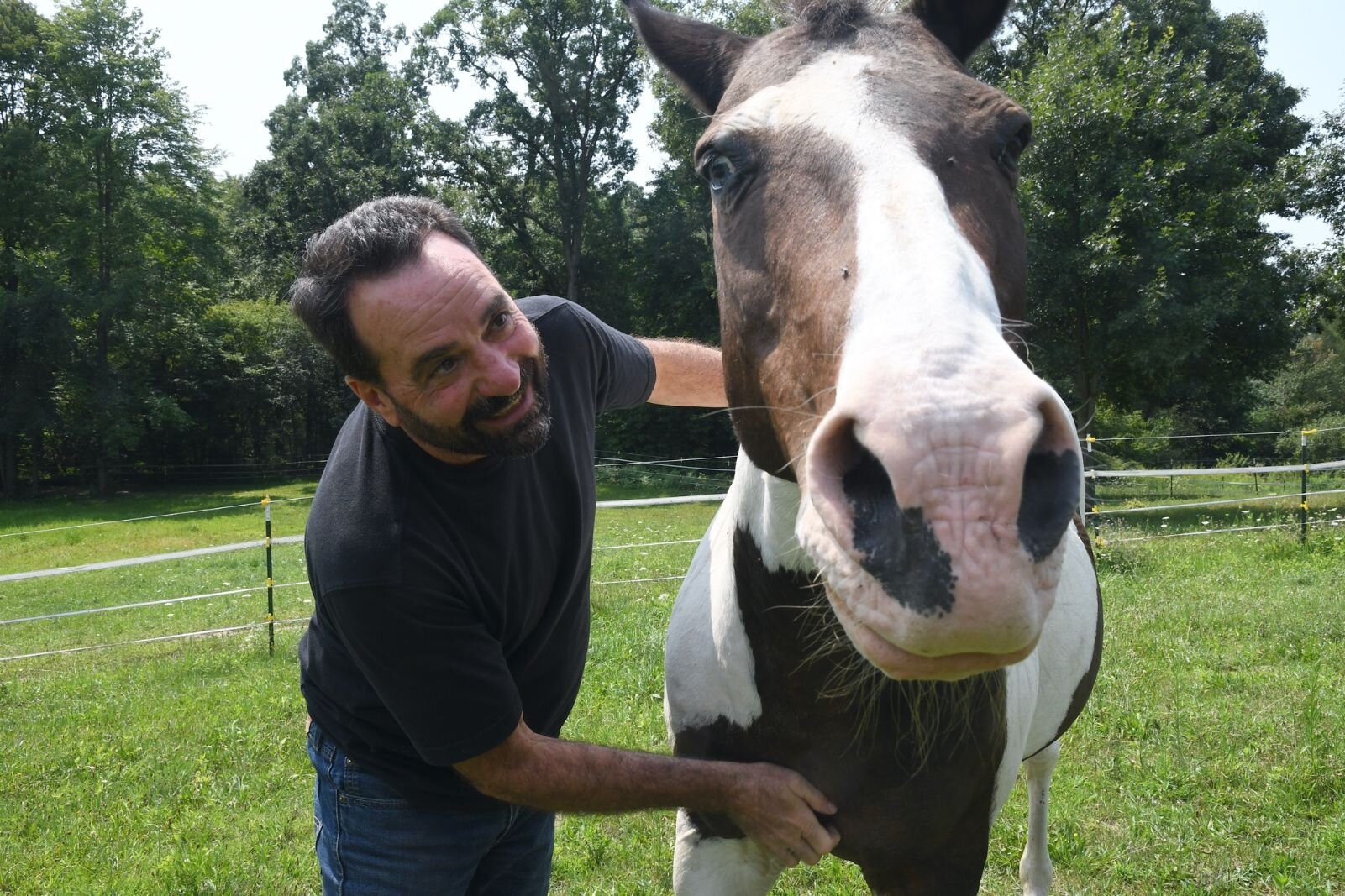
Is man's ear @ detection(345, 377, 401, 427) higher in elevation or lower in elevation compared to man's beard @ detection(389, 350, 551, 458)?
higher

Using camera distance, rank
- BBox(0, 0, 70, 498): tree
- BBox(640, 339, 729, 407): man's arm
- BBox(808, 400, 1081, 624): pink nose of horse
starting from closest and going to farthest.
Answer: BBox(808, 400, 1081, 624): pink nose of horse → BBox(640, 339, 729, 407): man's arm → BBox(0, 0, 70, 498): tree

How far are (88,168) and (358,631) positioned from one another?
33.7m

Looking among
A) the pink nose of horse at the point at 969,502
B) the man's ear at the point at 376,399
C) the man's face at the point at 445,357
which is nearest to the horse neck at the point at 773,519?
the man's face at the point at 445,357

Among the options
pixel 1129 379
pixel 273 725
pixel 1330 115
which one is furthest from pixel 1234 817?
pixel 1330 115

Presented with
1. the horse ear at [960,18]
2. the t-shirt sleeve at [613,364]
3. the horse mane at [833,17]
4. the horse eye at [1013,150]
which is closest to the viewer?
the horse eye at [1013,150]

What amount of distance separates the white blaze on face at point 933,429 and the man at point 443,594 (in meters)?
1.00

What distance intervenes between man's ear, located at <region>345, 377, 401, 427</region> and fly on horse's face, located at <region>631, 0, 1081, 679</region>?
3.04ft

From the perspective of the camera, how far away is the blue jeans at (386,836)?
7.29ft

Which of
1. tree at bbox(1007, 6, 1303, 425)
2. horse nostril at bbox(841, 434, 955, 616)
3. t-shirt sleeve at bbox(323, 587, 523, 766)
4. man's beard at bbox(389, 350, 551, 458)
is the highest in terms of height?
tree at bbox(1007, 6, 1303, 425)

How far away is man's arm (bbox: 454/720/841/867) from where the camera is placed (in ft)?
6.24

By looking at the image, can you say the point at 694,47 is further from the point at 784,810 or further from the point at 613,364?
the point at 784,810

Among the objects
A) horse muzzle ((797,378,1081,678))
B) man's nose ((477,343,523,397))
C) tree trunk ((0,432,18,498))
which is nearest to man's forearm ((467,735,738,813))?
man's nose ((477,343,523,397))

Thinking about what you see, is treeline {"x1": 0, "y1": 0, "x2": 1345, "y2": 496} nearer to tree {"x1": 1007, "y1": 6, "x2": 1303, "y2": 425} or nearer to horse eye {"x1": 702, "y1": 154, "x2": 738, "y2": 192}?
tree {"x1": 1007, "y1": 6, "x2": 1303, "y2": 425}

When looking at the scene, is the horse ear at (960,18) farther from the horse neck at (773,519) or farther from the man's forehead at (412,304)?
the man's forehead at (412,304)
